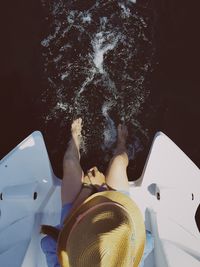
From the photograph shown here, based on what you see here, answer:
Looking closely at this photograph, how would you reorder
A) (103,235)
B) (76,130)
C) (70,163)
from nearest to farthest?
(103,235) → (70,163) → (76,130)

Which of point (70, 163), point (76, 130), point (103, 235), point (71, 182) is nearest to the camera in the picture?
point (103, 235)

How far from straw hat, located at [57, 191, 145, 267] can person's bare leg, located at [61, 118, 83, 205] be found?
0.37 metres

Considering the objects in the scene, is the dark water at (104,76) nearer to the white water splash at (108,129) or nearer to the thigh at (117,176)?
the white water splash at (108,129)

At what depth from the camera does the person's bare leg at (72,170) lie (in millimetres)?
1532

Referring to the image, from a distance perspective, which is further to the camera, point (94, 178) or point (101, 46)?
point (101, 46)

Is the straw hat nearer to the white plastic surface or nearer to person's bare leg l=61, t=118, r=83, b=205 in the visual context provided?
person's bare leg l=61, t=118, r=83, b=205

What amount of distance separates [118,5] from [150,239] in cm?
123

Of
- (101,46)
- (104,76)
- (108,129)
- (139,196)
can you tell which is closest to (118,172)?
(139,196)

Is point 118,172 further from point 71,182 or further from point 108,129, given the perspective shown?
point 108,129

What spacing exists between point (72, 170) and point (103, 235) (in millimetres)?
689

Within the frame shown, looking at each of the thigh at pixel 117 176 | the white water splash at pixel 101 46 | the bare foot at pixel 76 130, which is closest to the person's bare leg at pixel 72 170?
the bare foot at pixel 76 130

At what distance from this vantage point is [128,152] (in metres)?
1.98

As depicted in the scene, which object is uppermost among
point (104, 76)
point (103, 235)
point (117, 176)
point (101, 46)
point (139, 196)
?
point (101, 46)

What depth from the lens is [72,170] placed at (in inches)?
65.1
